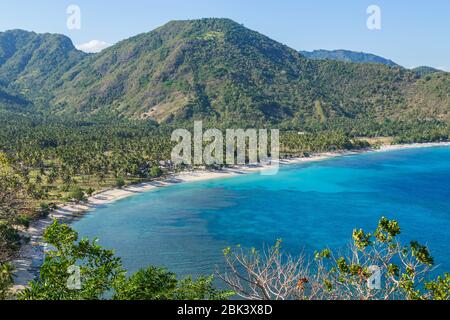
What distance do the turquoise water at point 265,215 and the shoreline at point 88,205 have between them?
3.90 meters

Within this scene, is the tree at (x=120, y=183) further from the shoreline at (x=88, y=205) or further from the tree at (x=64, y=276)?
the tree at (x=64, y=276)

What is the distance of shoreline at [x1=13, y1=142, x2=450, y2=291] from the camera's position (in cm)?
6375

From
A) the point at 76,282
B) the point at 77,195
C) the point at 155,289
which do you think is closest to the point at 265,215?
the point at 77,195

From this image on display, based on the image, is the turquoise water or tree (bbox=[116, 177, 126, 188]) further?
tree (bbox=[116, 177, 126, 188])

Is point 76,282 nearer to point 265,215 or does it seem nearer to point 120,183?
point 265,215

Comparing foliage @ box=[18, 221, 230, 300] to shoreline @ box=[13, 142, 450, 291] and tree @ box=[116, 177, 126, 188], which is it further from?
tree @ box=[116, 177, 126, 188]

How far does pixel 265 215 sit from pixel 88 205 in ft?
147

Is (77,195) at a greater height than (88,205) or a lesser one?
greater

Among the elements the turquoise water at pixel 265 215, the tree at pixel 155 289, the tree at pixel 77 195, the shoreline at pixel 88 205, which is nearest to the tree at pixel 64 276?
the tree at pixel 155 289

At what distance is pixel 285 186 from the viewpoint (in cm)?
13725

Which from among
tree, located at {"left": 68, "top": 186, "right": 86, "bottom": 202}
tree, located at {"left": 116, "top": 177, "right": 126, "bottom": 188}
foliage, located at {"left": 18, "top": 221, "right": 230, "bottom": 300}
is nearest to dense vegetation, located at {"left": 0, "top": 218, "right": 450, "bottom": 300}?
foliage, located at {"left": 18, "top": 221, "right": 230, "bottom": 300}

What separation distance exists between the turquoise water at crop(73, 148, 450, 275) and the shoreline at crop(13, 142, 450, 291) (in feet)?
12.8

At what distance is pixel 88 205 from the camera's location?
340ft
